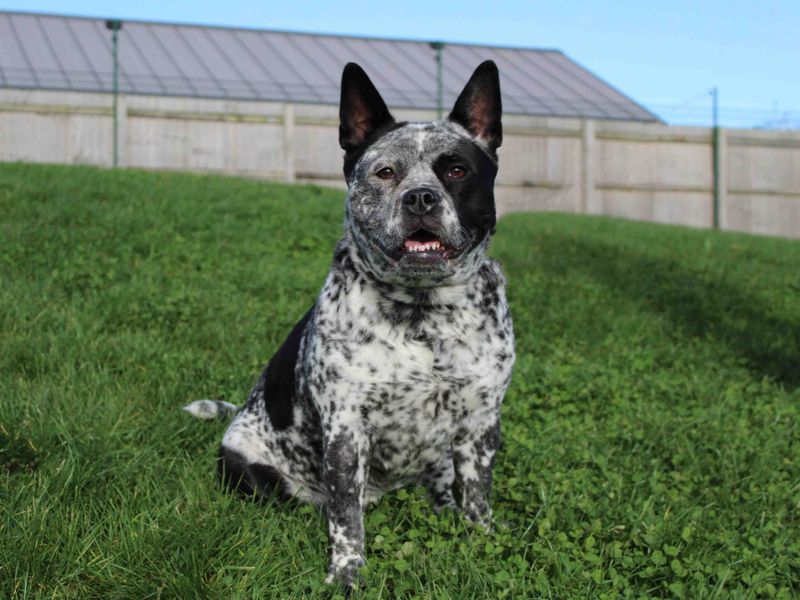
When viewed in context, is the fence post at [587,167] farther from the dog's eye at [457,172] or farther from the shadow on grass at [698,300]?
the dog's eye at [457,172]

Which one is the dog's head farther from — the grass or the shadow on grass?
the shadow on grass

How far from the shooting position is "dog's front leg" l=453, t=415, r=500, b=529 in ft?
Answer: 10.9

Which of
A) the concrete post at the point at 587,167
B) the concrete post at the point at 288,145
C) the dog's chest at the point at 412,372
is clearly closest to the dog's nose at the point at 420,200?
the dog's chest at the point at 412,372

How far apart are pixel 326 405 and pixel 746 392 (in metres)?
3.83

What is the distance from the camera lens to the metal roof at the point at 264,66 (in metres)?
20.2

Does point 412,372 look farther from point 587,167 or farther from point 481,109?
point 587,167

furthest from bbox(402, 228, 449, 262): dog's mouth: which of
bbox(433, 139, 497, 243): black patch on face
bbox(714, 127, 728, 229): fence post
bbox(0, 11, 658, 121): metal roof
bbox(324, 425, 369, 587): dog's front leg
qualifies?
bbox(0, 11, 658, 121): metal roof

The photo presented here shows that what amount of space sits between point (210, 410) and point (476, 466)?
1476 mm

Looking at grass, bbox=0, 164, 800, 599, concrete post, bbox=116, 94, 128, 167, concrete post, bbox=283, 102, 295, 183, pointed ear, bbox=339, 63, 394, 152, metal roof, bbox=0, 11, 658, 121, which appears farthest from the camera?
metal roof, bbox=0, 11, 658, 121

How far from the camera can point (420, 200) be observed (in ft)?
9.82

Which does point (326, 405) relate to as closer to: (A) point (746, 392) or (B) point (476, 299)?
(B) point (476, 299)

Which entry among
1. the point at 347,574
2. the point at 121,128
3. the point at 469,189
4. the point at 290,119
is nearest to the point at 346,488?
the point at 347,574

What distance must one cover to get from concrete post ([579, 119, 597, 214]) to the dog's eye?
15097 millimetres

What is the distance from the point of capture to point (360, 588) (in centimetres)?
296
